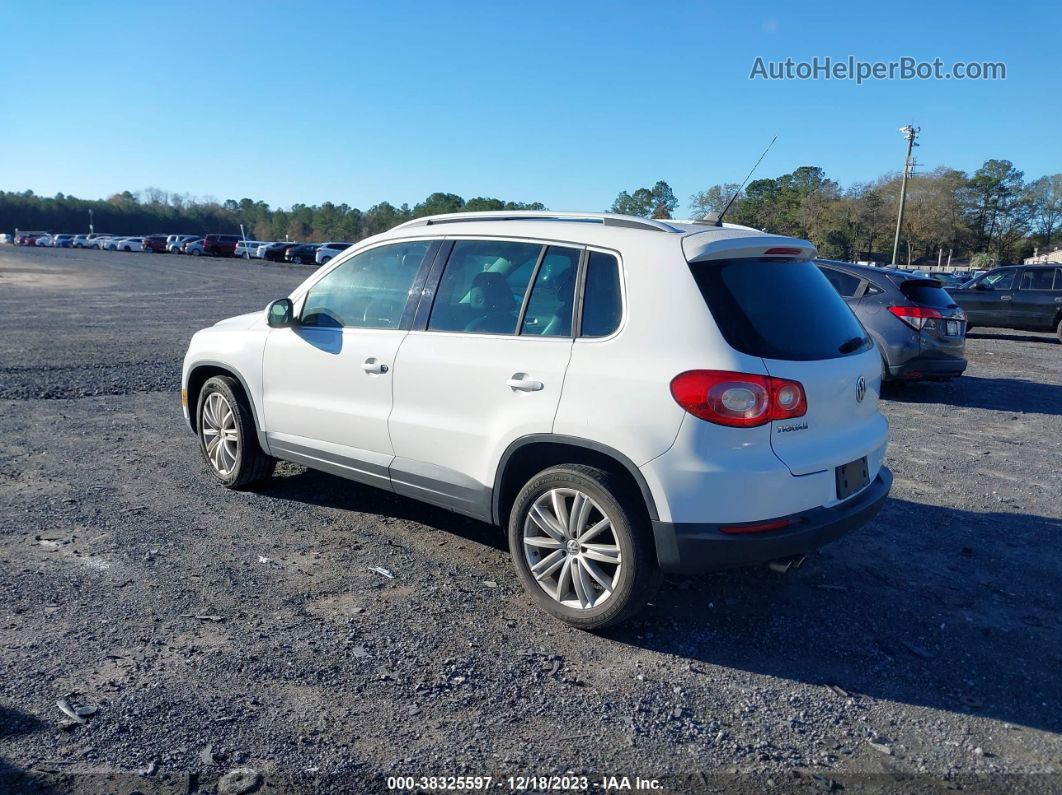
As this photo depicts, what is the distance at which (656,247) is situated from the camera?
3.87m

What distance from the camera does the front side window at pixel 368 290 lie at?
16.1 feet

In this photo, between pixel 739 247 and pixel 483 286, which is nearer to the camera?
pixel 739 247

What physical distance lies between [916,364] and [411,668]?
8.33 m

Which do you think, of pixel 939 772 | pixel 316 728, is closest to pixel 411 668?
pixel 316 728

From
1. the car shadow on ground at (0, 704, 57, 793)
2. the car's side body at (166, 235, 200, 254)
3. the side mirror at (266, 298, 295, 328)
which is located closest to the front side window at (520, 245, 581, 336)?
the side mirror at (266, 298, 295, 328)

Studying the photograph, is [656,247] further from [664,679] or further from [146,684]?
[146,684]

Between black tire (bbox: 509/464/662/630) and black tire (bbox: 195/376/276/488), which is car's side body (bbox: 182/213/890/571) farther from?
black tire (bbox: 195/376/276/488)

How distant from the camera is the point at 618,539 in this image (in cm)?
375

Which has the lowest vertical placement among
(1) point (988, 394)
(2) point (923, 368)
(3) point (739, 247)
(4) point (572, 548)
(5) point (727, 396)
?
(4) point (572, 548)

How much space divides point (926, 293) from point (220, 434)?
8470 millimetres

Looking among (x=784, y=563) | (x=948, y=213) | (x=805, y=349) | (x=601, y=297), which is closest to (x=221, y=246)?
(x=948, y=213)

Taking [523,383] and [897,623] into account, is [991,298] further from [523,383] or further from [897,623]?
[523,383]

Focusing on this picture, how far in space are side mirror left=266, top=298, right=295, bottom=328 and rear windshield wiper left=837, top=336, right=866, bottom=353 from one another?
338cm

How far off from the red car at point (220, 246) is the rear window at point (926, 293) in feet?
212
